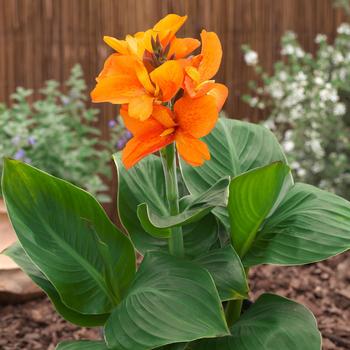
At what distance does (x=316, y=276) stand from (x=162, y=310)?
1.73m

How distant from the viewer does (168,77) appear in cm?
147

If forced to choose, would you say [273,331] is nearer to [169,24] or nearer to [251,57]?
[169,24]

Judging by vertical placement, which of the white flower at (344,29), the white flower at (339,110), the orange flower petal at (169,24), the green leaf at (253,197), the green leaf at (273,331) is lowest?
the green leaf at (273,331)

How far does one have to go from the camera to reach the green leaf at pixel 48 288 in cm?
180

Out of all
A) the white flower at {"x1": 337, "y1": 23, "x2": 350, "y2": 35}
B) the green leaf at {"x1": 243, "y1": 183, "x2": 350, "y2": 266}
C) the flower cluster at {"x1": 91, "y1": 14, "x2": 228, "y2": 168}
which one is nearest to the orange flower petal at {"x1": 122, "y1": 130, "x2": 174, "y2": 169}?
the flower cluster at {"x1": 91, "y1": 14, "x2": 228, "y2": 168}

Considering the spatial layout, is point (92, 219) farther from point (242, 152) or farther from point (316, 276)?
point (316, 276)

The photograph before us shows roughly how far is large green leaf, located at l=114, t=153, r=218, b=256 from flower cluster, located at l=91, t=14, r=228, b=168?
385 millimetres

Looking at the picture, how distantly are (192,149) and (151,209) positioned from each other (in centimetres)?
41

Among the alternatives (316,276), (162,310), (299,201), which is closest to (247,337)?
(162,310)

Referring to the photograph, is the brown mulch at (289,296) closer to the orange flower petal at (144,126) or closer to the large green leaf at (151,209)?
the large green leaf at (151,209)

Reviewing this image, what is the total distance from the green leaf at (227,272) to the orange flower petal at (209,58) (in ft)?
1.29

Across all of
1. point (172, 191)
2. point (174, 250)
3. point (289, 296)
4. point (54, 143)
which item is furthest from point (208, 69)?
point (54, 143)

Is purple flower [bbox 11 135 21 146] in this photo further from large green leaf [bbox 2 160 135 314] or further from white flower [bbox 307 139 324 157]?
large green leaf [bbox 2 160 135 314]

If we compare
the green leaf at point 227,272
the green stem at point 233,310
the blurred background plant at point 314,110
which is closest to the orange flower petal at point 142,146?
the green leaf at point 227,272
